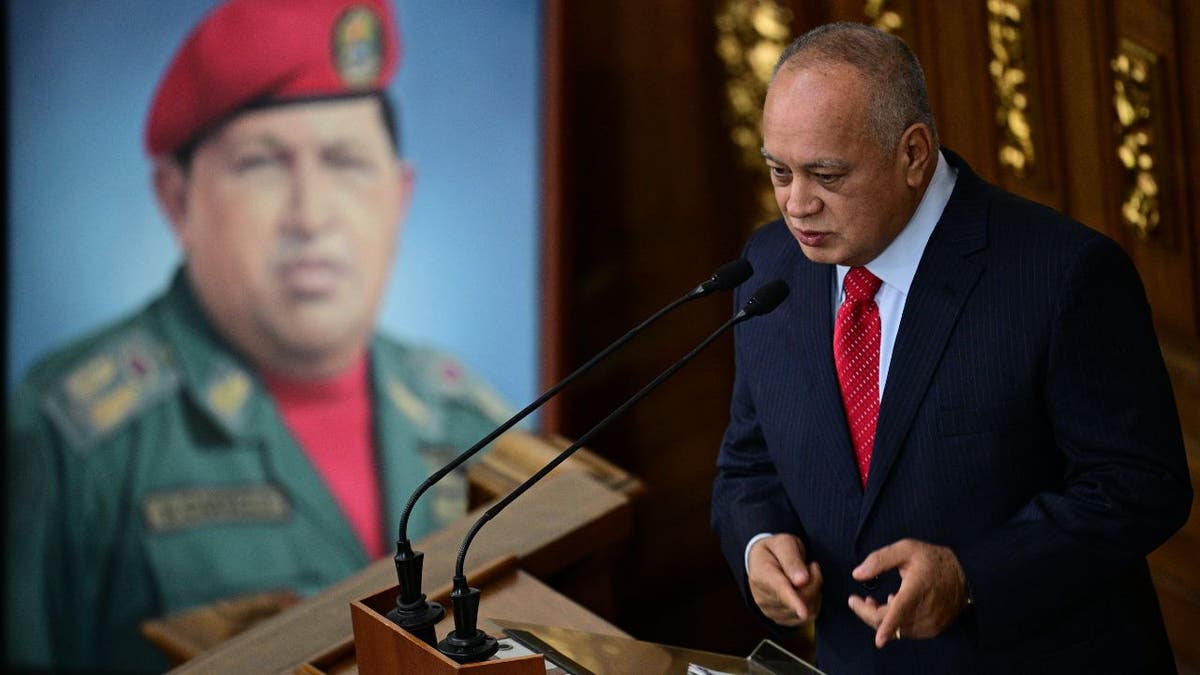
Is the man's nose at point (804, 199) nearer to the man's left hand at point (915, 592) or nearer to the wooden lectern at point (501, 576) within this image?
the man's left hand at point (915, 592)

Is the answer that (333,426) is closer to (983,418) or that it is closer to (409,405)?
(409,405)

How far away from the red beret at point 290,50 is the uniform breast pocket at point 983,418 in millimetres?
2501

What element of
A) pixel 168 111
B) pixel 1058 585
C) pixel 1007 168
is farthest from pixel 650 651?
pixel 168 111

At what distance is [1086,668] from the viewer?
192 centimetres

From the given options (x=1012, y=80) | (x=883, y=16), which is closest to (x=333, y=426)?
(x=883, y=16)

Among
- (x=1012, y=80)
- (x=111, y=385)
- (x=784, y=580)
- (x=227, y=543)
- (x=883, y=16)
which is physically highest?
(x=883, y=16)

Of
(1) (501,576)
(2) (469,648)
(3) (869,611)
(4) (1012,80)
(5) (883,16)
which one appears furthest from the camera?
(5) (883,16)

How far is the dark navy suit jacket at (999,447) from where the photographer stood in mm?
1780

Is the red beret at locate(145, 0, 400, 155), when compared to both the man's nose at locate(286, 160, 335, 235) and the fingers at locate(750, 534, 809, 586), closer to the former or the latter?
the man's nose at locate(286, 160, 335, 235)

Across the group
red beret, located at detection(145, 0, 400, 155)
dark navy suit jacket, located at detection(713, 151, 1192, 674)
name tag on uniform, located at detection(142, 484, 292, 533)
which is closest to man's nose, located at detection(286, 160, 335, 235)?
red beret, located at detection(145, 0, 400, 155)

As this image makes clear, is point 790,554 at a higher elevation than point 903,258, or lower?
lower

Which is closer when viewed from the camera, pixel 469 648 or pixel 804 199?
pixel 469 648

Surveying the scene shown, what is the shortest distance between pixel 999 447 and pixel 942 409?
8cm

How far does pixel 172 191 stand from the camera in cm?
415
